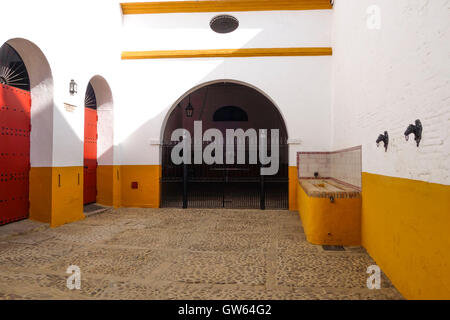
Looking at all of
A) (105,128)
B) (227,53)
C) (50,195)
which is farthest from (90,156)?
(227,53)

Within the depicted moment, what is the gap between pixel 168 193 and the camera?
10.7m

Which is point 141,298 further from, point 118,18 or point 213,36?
point 118,18

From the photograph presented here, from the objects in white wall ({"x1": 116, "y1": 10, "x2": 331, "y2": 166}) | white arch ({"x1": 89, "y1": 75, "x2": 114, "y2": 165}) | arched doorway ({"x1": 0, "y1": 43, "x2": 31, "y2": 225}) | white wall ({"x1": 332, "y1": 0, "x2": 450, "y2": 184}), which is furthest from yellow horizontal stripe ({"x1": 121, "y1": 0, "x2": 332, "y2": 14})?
arched doorway ({"x1": 0, "y1": 43, "x2": 31, "y2": 225})

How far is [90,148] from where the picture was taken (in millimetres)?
7168

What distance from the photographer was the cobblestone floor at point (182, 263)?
2.88 meters

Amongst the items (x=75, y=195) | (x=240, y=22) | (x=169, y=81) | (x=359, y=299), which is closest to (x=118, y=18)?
(x=169, y=81)

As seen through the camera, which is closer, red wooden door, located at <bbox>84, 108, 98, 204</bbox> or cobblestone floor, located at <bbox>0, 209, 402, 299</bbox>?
cobblestone floor, located at <bbox>0, 209, 402, 299</bbox>

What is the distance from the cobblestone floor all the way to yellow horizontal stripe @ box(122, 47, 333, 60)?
14.3ft

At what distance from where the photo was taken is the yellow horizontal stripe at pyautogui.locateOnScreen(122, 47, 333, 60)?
7297 millimetres

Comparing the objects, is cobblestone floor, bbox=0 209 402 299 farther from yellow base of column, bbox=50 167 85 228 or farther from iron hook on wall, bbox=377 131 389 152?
iron hook on wall, bbox=377 131 389 152

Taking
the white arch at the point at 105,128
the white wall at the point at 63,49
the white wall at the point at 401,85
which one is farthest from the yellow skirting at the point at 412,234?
the white arch at the point at 105,128

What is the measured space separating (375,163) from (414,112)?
123cm

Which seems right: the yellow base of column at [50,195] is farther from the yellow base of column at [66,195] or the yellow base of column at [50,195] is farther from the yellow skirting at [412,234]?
the yellow skirting at [412,234]

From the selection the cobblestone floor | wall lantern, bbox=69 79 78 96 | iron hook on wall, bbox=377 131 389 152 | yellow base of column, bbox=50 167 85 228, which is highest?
wall lantern, bbox=69 79 78 96
